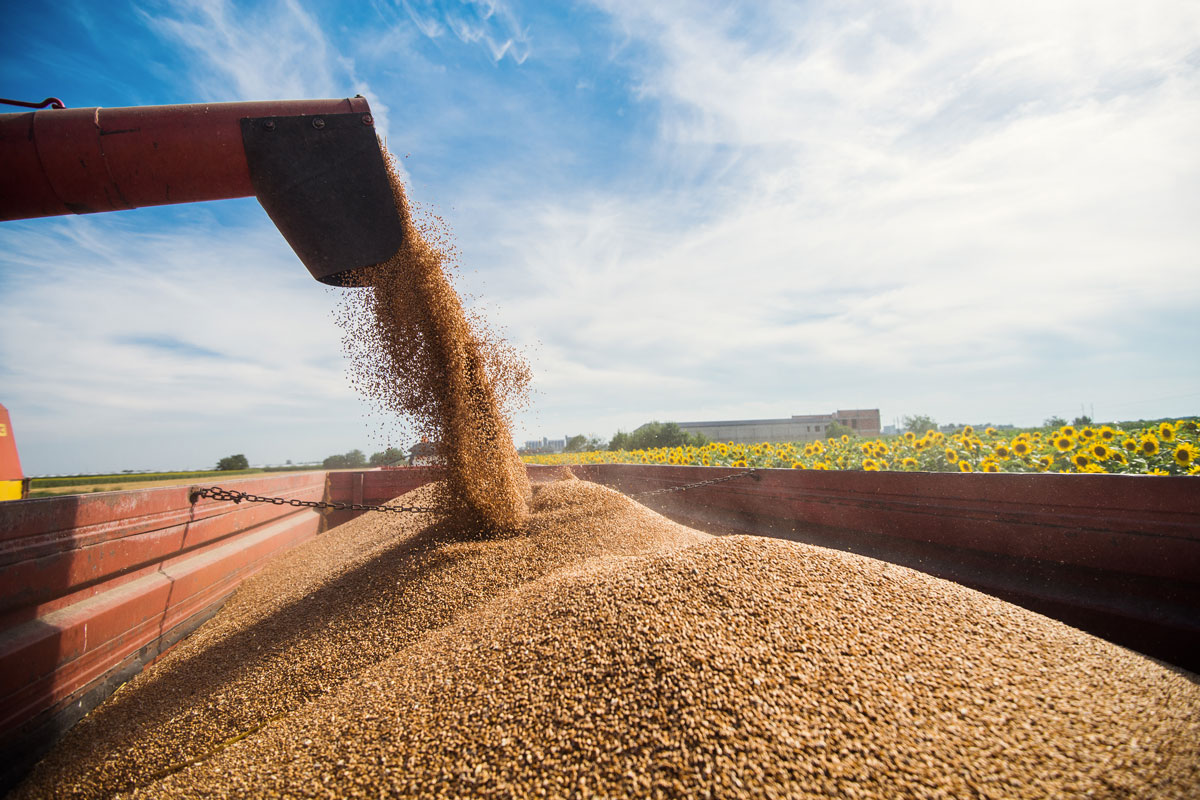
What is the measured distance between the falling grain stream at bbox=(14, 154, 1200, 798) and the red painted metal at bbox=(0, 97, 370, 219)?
7.43ft

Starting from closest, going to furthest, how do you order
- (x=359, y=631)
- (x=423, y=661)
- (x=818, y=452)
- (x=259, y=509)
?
(x=423, y=661) → (x=359, y=631) → (x=259, y=509) → (x=818, y=452)

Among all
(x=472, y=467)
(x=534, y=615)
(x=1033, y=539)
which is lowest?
(x=534, y=615)

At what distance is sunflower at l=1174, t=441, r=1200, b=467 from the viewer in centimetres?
318

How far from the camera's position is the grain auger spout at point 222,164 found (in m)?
2.14

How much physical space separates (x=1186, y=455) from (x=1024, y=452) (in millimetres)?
938

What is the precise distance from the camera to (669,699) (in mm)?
1462

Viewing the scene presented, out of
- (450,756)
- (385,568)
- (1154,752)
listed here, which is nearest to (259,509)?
(385,568)

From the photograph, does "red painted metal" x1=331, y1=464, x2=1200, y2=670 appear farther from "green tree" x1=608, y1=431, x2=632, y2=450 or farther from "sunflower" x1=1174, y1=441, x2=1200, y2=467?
"green tree" x1=608, y1=431, x2=632, y2=450

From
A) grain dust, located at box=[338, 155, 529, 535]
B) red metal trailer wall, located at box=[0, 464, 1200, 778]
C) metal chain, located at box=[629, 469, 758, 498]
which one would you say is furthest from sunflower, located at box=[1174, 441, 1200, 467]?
grain dust, located at box=[338, 155, 529, 535]

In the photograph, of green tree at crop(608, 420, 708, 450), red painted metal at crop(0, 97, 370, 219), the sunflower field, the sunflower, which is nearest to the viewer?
red painted metal at crop(0, 97, 370, 219)

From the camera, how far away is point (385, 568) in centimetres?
314

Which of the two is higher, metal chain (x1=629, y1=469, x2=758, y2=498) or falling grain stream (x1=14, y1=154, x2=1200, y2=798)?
metal chain (x1=629, y1=469, x2=758, y2=498)

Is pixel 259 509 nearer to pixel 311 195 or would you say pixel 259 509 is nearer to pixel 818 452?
pixel 311 195

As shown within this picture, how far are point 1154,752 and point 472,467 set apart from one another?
126 inches
